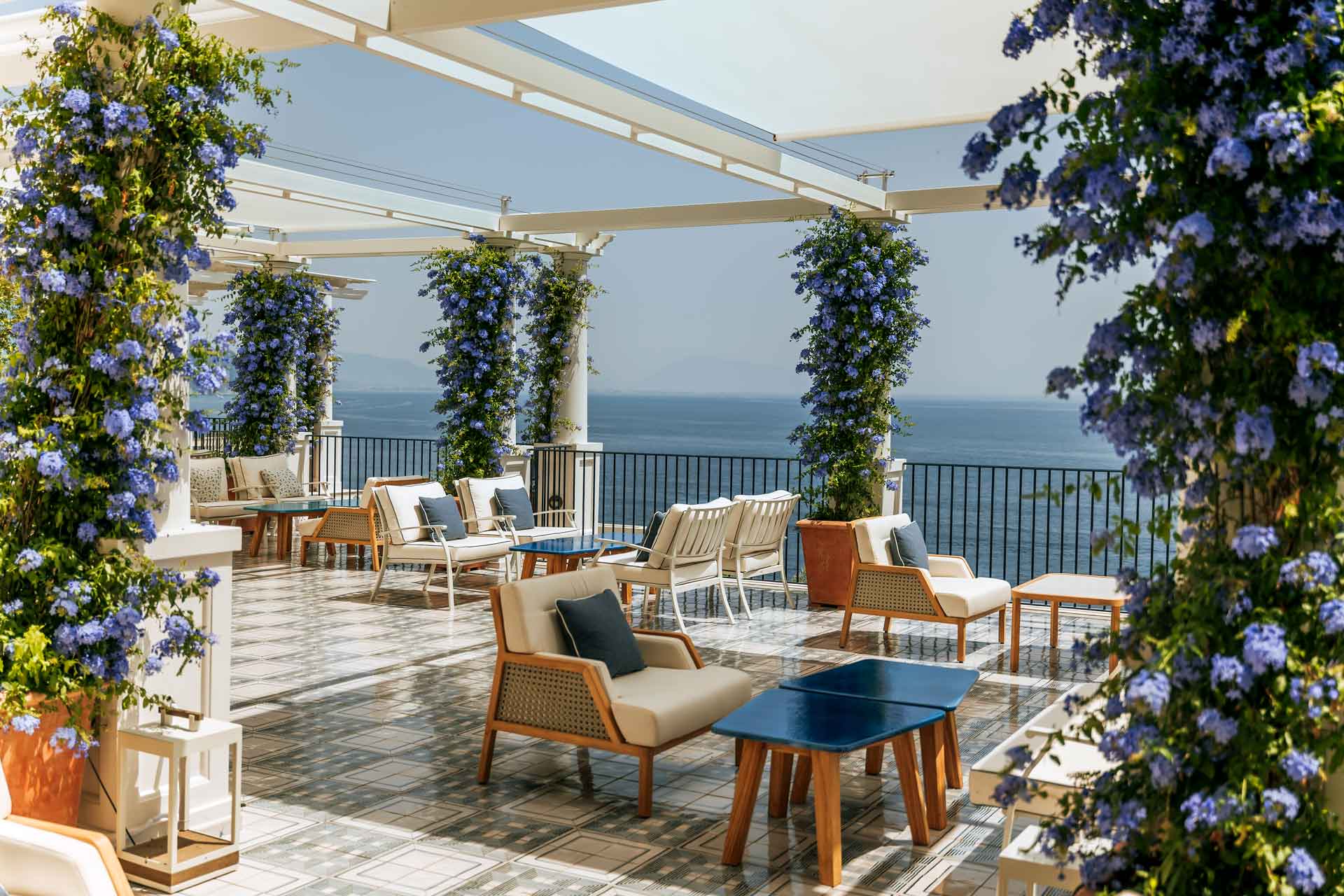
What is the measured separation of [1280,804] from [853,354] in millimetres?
7989

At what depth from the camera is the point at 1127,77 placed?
2168mm

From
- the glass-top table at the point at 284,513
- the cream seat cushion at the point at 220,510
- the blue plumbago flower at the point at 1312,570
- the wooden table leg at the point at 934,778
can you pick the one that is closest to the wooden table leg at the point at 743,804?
the wooden table leg at the point at 934,778

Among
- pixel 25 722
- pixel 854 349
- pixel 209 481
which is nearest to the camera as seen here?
pixel 25 722

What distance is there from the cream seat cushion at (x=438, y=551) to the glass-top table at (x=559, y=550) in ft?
0.76

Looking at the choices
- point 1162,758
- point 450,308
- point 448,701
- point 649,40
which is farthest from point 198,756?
point 450,308

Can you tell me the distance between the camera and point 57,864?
2.71 meters

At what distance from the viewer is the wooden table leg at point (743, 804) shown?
4004 mm

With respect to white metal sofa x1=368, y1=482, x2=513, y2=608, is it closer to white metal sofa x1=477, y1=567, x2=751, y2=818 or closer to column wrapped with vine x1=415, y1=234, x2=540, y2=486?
column wrapped with vine x1=415, y1=234, x2=540, y2=486

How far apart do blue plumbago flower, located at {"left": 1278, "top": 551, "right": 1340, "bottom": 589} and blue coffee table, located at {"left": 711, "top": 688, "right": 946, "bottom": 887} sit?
202 cm

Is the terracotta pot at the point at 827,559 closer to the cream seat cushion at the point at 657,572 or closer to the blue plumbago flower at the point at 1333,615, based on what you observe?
the cream seat cushion at the point at 657,572

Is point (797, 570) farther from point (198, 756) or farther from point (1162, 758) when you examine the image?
point (1162, 758)

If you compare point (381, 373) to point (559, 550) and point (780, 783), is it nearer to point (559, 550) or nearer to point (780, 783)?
point (559, 550)

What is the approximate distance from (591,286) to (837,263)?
3562 millimetres

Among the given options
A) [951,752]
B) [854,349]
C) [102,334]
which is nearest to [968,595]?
[951,752]
